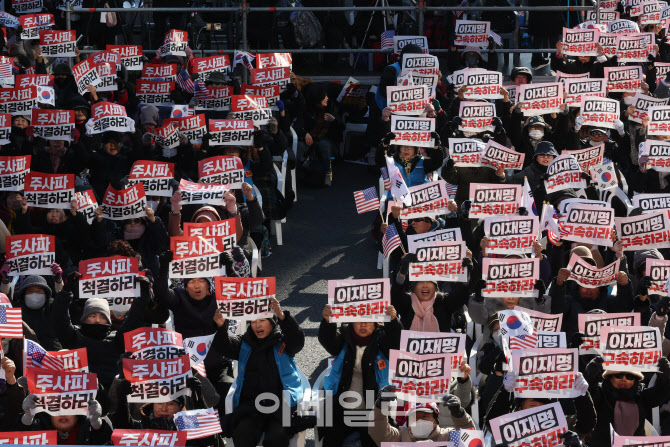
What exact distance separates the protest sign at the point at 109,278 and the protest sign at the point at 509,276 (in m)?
2.59

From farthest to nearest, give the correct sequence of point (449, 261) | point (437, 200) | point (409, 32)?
point (409, 32) → point (437, 200) → point (449, 261)

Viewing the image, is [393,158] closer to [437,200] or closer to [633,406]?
[437,200]

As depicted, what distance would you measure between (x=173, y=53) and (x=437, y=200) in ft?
17.6

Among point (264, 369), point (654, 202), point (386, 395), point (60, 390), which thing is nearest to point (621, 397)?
point (386, 395)

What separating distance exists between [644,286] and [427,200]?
6.27 feet

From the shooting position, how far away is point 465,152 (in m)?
11.9

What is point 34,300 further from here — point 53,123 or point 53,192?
point 53,123

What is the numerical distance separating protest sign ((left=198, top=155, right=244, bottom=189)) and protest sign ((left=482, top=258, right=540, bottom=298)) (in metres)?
3.03

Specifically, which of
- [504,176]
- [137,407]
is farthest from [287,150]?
→ [137,407]

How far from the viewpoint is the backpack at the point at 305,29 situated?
1647cm

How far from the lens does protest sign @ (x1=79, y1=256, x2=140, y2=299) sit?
9.72m

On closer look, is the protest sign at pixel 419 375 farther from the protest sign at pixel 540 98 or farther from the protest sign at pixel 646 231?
the protest sign at pixel 540 98

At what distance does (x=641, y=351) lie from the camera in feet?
27.9

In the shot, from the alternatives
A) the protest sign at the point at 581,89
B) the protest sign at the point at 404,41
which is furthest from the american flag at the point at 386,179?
the protest sign at the point at 404,41
